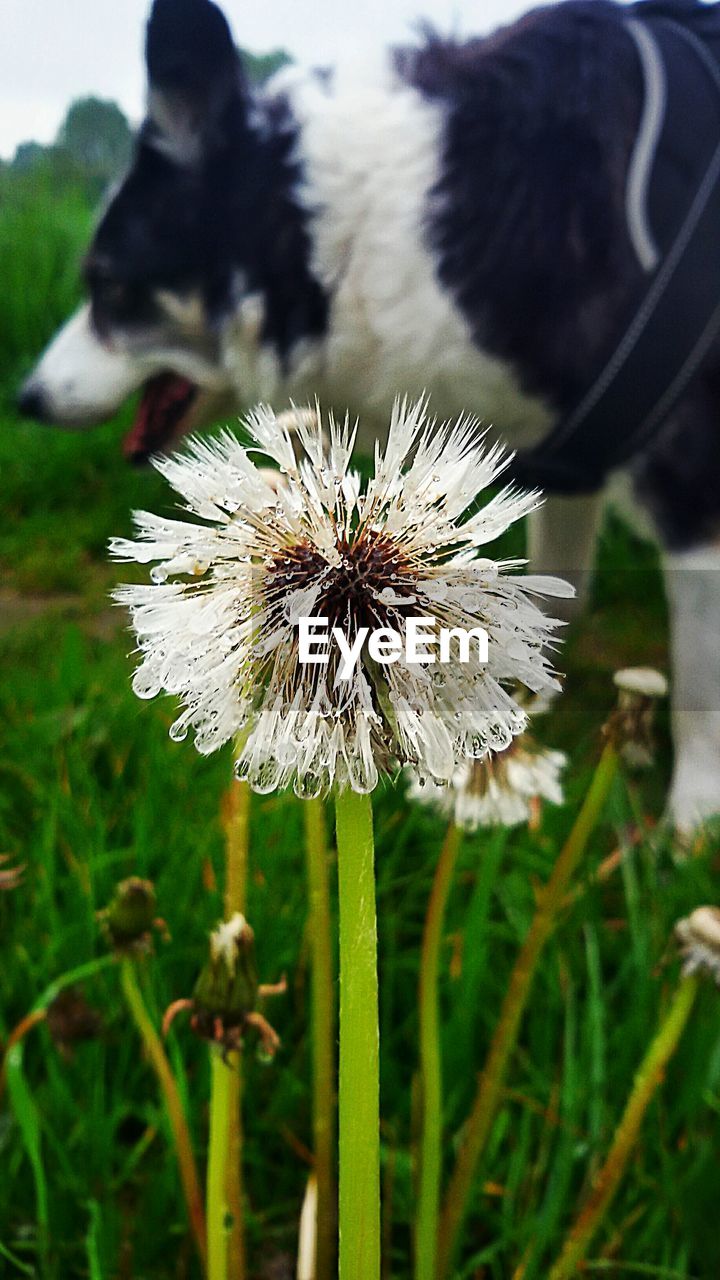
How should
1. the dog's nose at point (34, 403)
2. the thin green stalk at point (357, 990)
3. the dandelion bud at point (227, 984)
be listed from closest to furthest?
the thin green stalk at point (357, 990) → the dandelion bud at point (227, 984) → the dog's nose at point (34, 403)

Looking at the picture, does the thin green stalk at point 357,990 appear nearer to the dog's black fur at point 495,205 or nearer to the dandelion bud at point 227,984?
the dandelion bud at point 227,984

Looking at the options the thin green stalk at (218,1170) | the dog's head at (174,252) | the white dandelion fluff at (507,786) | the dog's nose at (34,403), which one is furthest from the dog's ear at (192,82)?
the thin green stalk at (218,1170)

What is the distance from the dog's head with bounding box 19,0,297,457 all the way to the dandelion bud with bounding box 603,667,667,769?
0.67 metres

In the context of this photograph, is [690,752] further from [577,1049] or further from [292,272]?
[292,272]

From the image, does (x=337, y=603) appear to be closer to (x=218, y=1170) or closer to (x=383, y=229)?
(x=218, y=1170)

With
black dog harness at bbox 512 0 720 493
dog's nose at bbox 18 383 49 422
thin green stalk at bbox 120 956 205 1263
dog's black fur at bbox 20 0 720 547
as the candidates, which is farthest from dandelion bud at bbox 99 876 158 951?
dog's nose at bbox 18 383 49 422

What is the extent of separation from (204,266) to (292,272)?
9cm

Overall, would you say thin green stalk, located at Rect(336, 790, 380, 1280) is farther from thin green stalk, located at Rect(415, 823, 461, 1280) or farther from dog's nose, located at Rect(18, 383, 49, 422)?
dog's nose, located at Rect(18, 383, 49, 422)

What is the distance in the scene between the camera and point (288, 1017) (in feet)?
1.79

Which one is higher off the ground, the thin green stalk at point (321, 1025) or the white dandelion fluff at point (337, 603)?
the white dandelion fluff at point (337, 603)

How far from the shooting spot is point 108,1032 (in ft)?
1.72

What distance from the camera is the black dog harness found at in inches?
34.6

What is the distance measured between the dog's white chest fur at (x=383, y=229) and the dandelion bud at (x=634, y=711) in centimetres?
60

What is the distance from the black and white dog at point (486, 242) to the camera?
892mm
